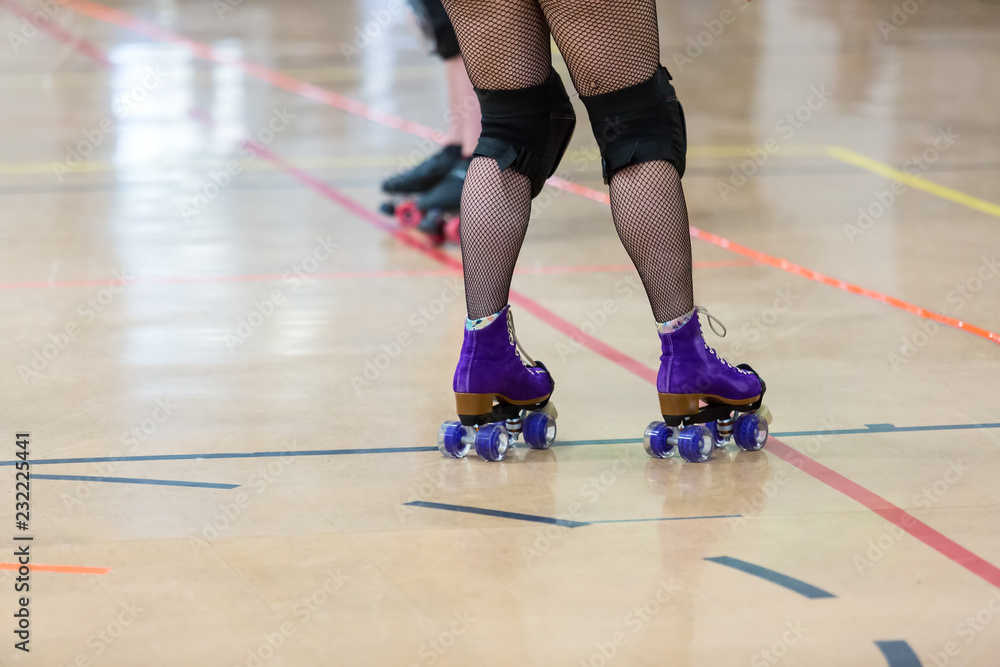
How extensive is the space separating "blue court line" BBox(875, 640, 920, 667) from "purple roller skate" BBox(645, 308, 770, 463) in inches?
28.6

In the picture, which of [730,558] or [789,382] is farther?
[789,382]

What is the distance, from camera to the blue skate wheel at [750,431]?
8.48ft

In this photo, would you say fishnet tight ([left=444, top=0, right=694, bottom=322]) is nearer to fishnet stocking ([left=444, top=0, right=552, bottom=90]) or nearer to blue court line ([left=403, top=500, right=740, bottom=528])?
fishnet stocking ([left=444, top=0, right=552, bottom=90])

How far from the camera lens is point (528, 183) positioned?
2562 millimetres

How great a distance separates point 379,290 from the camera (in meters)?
3.78

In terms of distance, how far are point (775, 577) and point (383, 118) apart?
4708 millimetres

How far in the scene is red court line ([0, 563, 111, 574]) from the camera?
2.06 m

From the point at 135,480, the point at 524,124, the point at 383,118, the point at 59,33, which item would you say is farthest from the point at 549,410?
the point at 59,33

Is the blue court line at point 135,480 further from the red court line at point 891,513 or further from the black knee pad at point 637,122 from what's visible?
the red court line at point 891,513

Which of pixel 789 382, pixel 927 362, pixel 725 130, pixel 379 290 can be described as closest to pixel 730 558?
pixel 789 382

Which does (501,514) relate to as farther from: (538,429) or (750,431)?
(750,431)

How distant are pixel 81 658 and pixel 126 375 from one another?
4.38ft

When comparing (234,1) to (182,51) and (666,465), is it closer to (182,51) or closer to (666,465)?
(182,51)

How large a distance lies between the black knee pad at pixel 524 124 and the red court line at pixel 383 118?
1405mm
